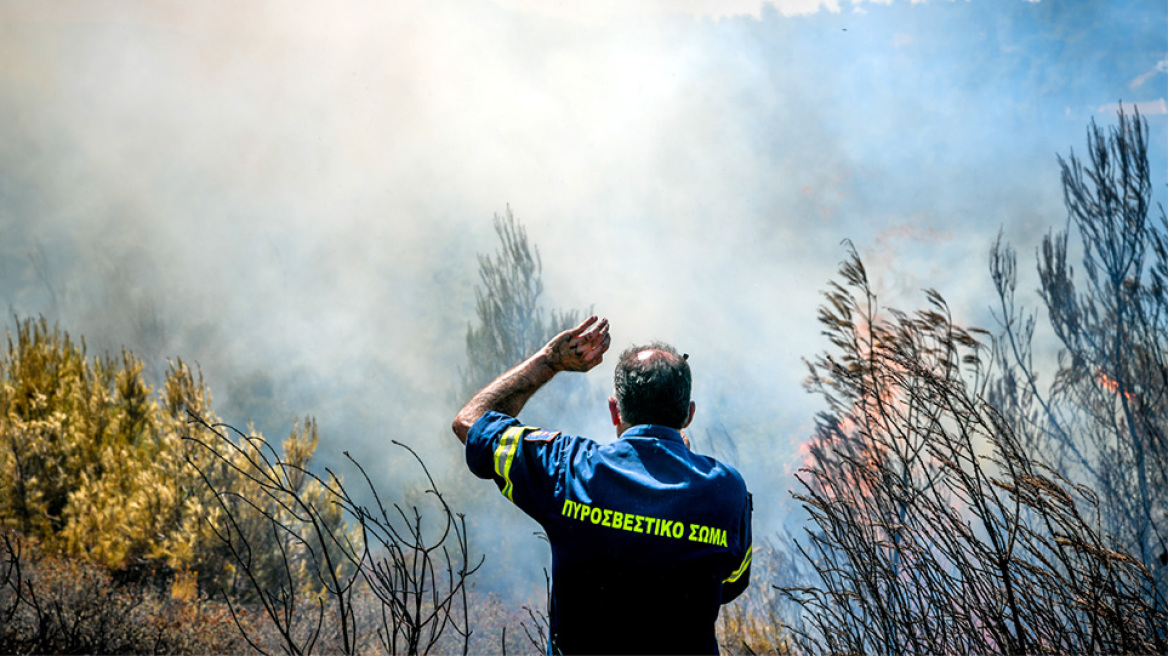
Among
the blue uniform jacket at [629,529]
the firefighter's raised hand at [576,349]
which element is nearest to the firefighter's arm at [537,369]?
the firefighter's raised hand at [576,349]

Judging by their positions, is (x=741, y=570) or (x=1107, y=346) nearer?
(x=741, y=570)

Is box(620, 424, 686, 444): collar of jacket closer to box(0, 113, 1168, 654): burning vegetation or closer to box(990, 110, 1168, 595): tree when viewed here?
box(0, 113, 1168, 654): burning vegetation

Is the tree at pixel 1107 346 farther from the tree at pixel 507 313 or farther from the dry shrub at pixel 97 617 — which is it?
the dry shrub at pixel 97 617

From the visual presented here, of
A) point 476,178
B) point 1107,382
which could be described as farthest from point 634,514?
point 476,178

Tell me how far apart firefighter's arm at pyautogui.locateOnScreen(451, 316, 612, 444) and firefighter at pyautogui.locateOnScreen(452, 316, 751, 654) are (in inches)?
2.1

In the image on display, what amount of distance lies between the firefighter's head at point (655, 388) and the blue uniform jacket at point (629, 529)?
42 mm

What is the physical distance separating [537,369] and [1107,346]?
473 inches

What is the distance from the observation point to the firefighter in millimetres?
1660

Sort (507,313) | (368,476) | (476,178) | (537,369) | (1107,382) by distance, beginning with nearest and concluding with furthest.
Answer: (537,369), (368,476), (1107,382), (507,313), (476,178)

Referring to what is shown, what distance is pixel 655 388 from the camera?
Result: 1829mm

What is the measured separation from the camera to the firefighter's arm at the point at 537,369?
1.94m

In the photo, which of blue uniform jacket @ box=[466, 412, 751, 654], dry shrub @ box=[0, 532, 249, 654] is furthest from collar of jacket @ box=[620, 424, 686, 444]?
dry shrub @ box=[0, 532, 249, 654]

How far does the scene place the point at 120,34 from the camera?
45.4 ft

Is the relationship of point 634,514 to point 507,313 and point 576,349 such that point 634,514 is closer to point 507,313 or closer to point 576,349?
point 576,349
